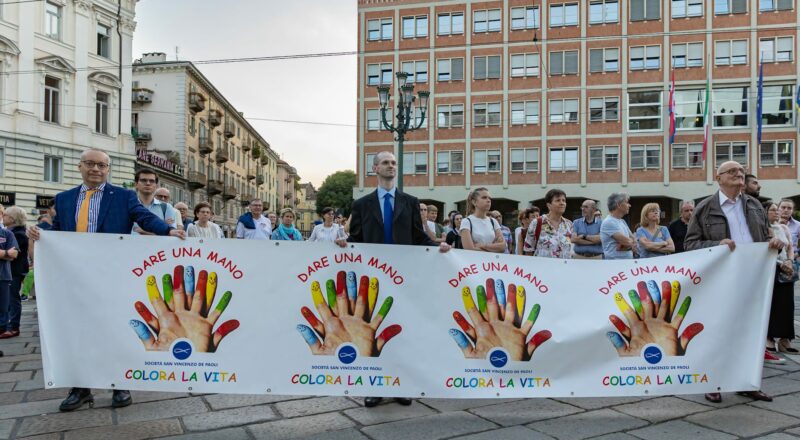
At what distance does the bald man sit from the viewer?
17.5ft

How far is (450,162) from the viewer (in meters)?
44.1

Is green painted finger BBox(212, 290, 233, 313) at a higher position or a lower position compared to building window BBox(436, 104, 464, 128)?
lower

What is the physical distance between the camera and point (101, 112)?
34156 millimetres

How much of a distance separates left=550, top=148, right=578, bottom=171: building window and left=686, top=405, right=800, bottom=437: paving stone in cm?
3844

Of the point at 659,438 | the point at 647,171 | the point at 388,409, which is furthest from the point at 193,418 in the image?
the point at 647,171

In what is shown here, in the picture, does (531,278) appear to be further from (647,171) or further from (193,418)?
(647,171)

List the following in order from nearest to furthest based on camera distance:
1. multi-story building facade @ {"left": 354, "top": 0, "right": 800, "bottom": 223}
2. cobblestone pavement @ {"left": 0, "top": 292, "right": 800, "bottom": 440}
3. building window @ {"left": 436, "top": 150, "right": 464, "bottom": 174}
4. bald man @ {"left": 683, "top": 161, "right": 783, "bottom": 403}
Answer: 1. cobblestone pavement @ {"left": 0, "top": 292, "right": 800, "bottom": 440}
2. bald man @ {"left": 683, "top": 161, "right": 783, "bottom": 403}
3. multi-story building facade @ {"left": 354, "top": 0, "right": 800, "bottom": 223}
4. building window @ {"left": 436, "top": 150, "right": 464, "bottom": 174}

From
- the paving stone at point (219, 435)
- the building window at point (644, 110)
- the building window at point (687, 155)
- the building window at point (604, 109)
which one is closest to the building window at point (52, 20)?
the building window at point (604, 109)

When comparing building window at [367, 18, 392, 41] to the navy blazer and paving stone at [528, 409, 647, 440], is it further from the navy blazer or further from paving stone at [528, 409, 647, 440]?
paving stone at [528, 409, 647, 440]

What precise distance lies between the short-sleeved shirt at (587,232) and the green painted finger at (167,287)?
540 centimetres

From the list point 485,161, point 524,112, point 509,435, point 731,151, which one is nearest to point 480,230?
point 509,435

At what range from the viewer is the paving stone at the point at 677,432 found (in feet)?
13.2

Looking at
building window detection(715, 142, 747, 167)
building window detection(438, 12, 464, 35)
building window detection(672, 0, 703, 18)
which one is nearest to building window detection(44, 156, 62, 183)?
building window detection(438, 12, 464, 35)

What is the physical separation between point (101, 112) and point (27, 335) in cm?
2880
